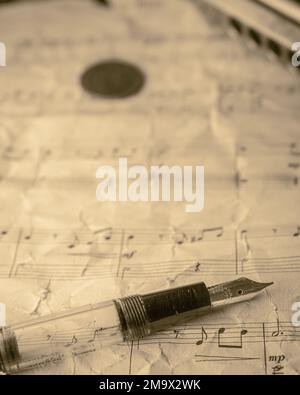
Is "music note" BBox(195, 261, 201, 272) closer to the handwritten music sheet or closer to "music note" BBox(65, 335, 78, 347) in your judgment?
the handwritten music sheet

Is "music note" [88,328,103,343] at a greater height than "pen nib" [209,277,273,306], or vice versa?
"pen nib" [209,277,273,306]

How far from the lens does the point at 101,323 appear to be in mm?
556

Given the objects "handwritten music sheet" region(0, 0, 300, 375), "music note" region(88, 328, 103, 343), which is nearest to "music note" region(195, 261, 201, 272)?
→ "handwritten music sheet" region(0, 0, 300, 375)

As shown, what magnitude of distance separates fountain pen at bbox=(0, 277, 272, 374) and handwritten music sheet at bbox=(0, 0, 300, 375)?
0.01 metres

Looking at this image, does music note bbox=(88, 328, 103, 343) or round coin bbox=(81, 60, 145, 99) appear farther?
round coin bbox=(81, 60, 145, 99)

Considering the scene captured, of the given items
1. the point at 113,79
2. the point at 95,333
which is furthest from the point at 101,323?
the point at 113,79

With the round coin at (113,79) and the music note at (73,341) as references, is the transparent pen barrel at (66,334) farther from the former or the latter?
the round coin at (113,79)

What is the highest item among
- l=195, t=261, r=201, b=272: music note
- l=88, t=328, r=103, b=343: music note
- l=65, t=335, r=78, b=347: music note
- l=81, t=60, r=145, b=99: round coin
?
l=81, t=60, r=145, b=99: round coin

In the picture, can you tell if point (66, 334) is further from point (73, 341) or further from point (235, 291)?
point (235, 291)

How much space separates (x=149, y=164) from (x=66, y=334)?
0.25 metres

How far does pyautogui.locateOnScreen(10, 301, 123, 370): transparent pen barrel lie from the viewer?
1.76 feet

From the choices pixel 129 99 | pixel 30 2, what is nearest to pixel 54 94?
pixel 129 99

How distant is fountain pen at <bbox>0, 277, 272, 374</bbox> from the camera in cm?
53
